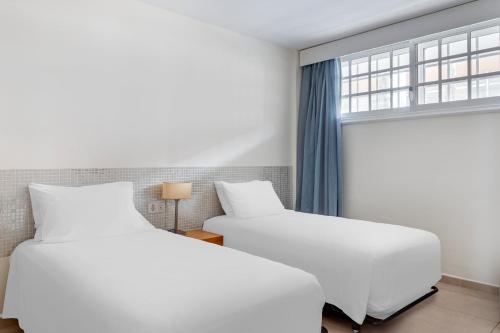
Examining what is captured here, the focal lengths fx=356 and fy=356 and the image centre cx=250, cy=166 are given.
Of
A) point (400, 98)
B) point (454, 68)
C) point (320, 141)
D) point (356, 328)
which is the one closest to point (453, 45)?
point (454, 68)

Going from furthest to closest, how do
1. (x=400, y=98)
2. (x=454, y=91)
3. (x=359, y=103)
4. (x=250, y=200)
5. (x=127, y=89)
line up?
(x=359, y=103)
(x=400, y=98)
(x=250, y=200)
(x=454, y=91)
(x=127, y=89)

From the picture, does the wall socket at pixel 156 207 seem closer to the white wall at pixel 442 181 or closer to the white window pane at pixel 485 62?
the white wall at pixel 442 181

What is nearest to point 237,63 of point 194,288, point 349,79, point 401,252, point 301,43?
point 301,43

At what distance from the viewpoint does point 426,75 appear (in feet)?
11.6

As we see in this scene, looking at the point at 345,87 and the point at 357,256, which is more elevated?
the point at 345,87

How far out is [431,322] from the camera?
8.25ft

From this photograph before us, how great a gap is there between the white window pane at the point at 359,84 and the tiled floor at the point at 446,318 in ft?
7.35

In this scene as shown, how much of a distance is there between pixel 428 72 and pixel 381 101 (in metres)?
0.53

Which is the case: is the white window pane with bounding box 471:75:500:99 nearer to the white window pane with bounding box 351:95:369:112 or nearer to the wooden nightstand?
the white window pane with bounding box 351:95:369:112

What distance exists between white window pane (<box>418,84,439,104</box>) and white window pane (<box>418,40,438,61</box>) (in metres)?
0.29

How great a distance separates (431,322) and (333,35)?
117 inches

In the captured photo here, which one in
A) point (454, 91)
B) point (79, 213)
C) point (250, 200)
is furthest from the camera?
point (250, 200)

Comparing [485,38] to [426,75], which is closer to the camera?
[485,38]

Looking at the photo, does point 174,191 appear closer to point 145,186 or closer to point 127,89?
point 145,186
